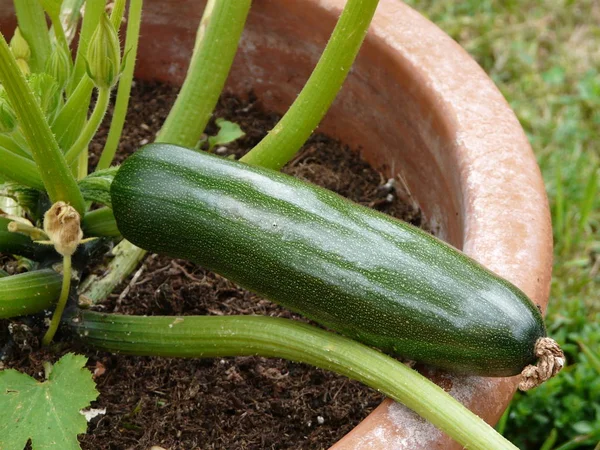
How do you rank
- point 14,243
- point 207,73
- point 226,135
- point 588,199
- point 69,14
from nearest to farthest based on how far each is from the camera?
point 14,243
point 207,73
point 69,14
point 226,135
point 588,199

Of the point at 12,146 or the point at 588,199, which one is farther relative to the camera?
the point at 588,199

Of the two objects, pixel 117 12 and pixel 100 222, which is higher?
pixel 117 12

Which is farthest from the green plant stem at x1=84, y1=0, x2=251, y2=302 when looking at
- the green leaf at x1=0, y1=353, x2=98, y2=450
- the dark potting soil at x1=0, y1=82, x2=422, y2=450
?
the green leaf at x1=0, y1=353, x2=98, y2=450

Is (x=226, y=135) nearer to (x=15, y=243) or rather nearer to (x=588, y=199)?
(x=15, y=243)

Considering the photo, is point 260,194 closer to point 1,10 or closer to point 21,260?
point 21,260

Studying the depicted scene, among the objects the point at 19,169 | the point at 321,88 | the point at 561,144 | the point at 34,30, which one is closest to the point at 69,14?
the point at 34,30
